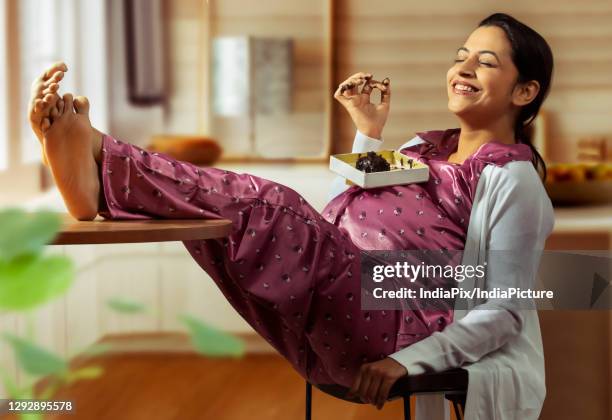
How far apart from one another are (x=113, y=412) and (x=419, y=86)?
5.49 feet

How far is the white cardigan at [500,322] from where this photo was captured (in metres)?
1.35

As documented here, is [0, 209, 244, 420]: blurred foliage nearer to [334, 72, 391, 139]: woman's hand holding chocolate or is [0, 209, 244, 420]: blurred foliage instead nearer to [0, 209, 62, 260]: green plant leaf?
[0, 209, 62, 260]: green plant leaf

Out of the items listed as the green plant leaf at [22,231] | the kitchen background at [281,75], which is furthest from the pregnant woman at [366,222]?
the kitchen background at [281,75]

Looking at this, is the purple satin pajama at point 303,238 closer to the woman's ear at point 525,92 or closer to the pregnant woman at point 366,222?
the pregnant woman at point 366,222

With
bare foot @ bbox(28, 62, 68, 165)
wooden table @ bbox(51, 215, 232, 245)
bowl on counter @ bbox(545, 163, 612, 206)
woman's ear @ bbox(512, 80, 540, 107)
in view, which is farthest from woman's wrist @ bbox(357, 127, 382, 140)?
bowl on counter @ bbox(545, 163, 612, 206)

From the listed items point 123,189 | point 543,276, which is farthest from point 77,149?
point 543,276

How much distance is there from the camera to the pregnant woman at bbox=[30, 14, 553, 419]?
4.12ft

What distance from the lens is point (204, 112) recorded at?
10.9ft

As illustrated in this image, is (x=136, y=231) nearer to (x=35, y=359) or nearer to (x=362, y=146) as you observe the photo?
(x=362, y=146)

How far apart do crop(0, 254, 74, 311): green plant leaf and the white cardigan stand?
1.05 meters

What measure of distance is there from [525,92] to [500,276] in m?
0.36

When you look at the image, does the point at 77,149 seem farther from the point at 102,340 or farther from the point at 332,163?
the point at 102,340

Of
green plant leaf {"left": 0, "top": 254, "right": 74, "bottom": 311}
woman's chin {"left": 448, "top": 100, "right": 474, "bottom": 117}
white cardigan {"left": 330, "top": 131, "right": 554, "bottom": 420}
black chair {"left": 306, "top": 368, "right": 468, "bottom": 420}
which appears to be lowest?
black chair {"left": 306, "top": 368, "right": 468, "bottom": 420}

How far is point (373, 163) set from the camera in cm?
150
